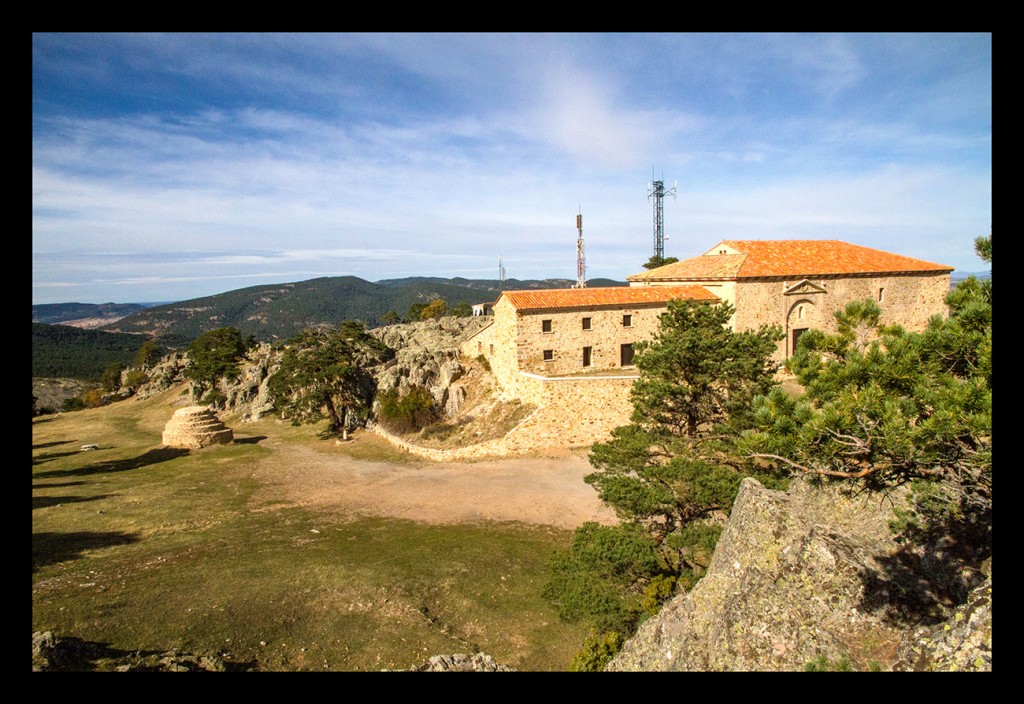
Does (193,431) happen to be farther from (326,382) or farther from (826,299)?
(826,299)

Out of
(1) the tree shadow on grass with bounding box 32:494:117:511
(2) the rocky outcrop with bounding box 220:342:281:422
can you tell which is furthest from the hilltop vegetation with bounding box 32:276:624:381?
(1) the tree shadow on grass with bounding box 32:494:117:511

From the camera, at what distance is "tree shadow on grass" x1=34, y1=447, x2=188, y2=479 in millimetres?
26066

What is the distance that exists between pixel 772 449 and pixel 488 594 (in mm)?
8486

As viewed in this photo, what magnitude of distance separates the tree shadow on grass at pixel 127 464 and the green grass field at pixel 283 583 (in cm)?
514

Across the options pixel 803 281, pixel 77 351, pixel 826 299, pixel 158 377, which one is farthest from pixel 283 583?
pixel 77 351

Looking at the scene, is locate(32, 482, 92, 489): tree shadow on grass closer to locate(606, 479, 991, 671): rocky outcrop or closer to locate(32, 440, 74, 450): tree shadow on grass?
locate(32, 440, 74, 450): tree shadow on grass

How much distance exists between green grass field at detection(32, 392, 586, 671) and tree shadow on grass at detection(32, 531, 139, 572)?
59 mm

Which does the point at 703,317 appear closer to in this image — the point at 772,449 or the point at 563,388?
the point at 563,388

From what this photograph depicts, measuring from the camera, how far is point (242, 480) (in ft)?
78.5

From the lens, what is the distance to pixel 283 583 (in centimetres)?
1204

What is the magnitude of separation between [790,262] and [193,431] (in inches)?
1460

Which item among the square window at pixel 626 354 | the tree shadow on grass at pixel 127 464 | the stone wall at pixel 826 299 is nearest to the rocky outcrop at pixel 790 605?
the square window at pixel 626 354

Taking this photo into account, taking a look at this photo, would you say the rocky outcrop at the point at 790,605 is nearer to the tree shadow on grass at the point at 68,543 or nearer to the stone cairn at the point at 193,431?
the tree shadow on grass at the point at 68,543
